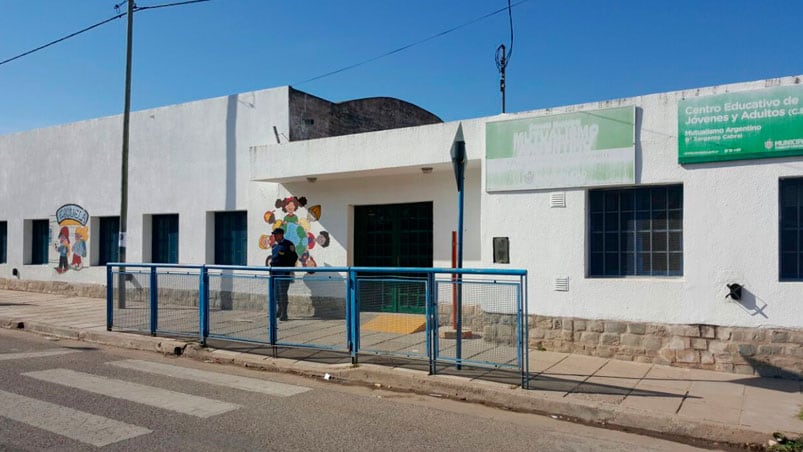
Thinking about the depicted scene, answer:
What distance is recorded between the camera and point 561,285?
9180mm

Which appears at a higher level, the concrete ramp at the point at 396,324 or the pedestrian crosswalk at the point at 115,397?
the concrete ramp at the point at 396,324

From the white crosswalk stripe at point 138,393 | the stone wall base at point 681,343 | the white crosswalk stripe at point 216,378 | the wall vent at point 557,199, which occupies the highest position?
the wall vent at point 557,199

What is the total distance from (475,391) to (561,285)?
2.83 metres

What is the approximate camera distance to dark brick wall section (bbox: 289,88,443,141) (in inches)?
551

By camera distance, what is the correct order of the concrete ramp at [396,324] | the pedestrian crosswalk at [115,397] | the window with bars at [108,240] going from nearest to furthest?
1. the pedestrian crosswalk at [115,397]
2. the concrete ramp at [396,324]
3. the window with bars at [108,240]

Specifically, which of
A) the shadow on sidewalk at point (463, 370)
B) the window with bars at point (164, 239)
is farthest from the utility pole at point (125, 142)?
the shadow on sidewalk at point (463, 370)

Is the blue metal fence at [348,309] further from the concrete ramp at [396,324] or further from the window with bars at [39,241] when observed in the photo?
the window with bars at [39,241]

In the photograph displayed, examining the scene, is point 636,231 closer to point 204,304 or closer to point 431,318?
point 431,318

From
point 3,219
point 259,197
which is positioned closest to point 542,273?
point 259,197

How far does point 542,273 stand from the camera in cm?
935

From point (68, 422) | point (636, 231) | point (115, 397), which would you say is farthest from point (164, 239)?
point (636, 231)

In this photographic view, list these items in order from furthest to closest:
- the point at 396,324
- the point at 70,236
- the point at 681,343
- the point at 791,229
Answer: the point at 70,236 → the point at 681,343 → the point at 396,324 → the point at 791,229

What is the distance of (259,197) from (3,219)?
11.3m

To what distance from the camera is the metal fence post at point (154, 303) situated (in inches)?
410
